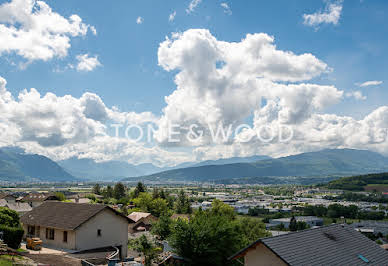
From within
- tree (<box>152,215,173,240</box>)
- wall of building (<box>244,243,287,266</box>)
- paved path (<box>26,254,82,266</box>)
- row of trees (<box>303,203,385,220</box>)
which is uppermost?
wall of building (<box>244,243,287,266</box>)

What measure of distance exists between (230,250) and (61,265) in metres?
12.9

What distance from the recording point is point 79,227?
1373 inches

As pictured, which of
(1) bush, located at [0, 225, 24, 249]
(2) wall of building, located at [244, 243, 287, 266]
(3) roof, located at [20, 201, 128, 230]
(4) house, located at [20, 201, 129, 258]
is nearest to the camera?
(2) wall of building, located at [244, 243, 287, 266]

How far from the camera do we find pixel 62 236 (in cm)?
3591

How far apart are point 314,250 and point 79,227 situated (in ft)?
75.2

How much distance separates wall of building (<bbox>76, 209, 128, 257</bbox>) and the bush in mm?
5402

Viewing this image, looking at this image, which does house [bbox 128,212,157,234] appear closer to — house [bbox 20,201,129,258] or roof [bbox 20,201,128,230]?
roof [bbox 20,201,128,230]

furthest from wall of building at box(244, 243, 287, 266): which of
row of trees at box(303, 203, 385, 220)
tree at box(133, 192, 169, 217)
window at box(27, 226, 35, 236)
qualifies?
row of trees at box(303, 203, 385, 220)

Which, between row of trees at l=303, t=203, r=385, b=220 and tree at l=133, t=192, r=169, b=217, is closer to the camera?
tree at l=133, t=192, r=169, b=217

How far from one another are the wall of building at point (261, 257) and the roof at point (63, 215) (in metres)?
19.9

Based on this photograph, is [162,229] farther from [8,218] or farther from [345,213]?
[345,213]

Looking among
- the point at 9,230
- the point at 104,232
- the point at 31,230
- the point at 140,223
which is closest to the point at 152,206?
the point at 140,223

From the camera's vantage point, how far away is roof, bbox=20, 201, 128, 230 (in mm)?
35875

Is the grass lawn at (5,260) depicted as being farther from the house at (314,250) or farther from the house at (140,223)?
the house at (140,223)
